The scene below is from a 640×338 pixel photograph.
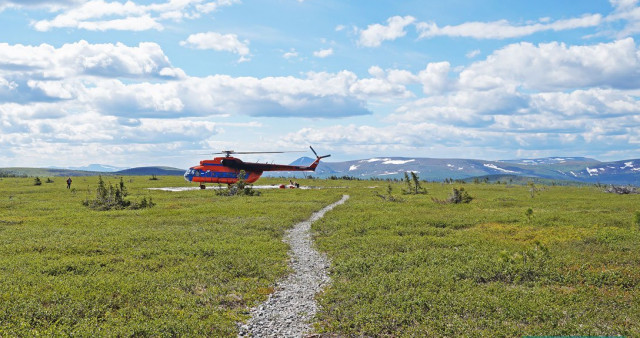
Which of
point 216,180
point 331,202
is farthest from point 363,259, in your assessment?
point 216,180

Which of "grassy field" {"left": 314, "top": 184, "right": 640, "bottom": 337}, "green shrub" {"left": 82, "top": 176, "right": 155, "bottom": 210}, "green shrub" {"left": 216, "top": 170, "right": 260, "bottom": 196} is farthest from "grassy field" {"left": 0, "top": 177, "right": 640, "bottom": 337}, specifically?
"green shrub" {"left": 216, "top": 170, "right": 260, "bottom": 196}

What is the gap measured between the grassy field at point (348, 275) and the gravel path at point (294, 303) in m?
0.63

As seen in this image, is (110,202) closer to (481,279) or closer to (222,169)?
(222,169)

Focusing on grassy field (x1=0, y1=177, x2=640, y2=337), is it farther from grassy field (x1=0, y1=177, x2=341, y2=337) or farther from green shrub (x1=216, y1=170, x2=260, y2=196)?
green shrub (x1=216, y1=170, x2=260, y2=196)

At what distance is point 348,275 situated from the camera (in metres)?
22.2

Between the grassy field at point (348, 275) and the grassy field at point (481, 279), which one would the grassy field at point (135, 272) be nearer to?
the grassy field at point (348, 275)

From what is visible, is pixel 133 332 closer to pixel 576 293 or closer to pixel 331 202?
pixel 576 293

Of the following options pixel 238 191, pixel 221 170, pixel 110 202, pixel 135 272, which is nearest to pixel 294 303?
pixel 135 272

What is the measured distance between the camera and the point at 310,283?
21500 mm

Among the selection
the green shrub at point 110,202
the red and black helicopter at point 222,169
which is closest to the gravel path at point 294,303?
the green shrub at point 110,202

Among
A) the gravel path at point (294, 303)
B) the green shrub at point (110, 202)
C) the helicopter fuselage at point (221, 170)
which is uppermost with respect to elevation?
the helicopter fuselage at point (221, 170)

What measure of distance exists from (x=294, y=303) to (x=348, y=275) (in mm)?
4463

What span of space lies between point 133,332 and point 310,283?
29.5 ft

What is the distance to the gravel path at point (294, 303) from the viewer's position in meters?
15.7
